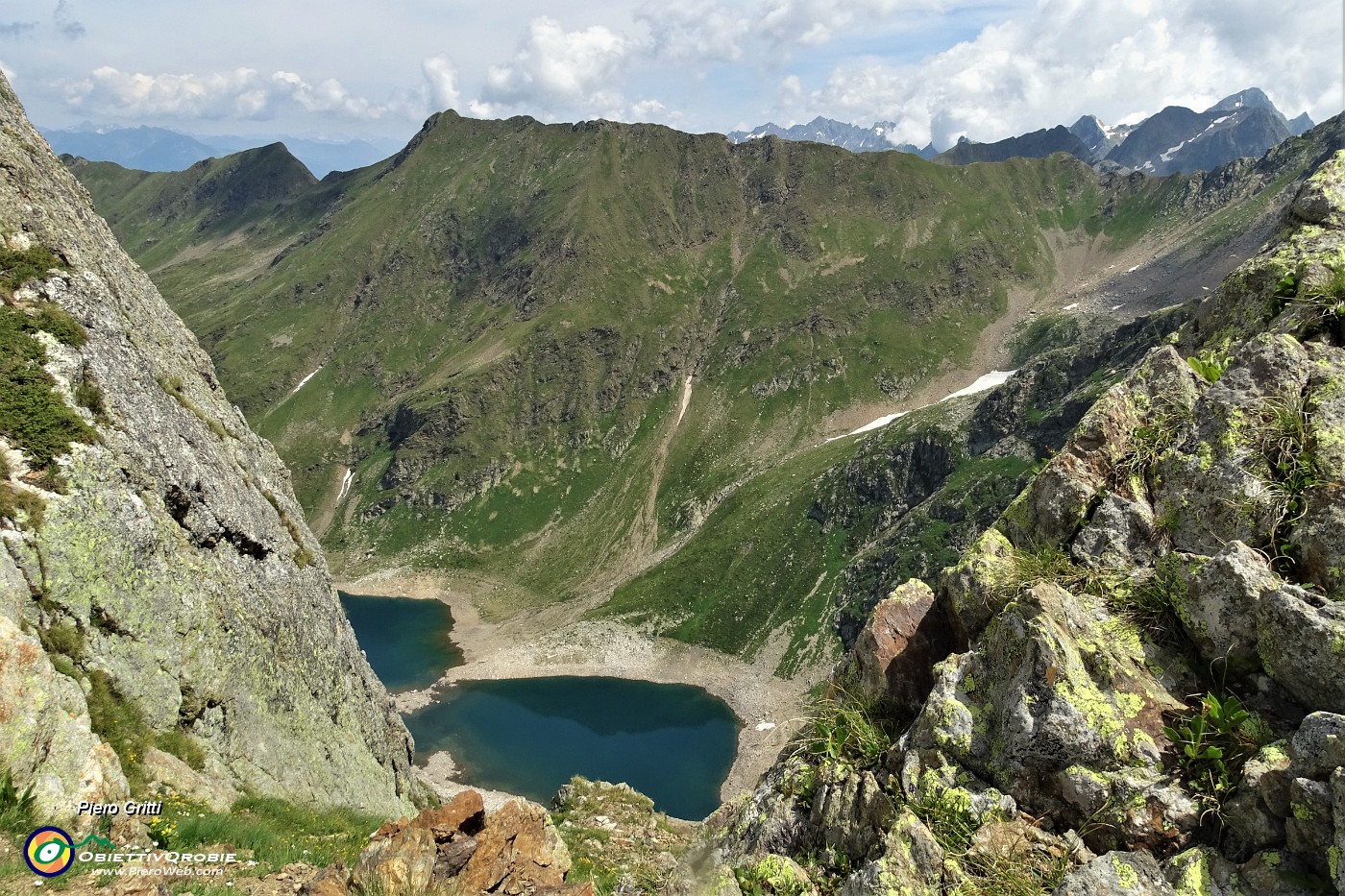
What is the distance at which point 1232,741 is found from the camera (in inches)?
291

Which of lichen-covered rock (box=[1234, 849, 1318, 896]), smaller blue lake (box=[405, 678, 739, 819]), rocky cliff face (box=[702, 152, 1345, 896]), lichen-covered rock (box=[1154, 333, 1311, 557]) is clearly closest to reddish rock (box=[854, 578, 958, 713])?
rocky cliff face (box=[702, 152, 1345, 896])

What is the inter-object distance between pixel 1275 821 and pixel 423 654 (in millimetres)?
152806

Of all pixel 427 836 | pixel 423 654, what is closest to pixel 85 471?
pixel 427 836

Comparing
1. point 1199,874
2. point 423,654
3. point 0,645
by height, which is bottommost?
point 423,654

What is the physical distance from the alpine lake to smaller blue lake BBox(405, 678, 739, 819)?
16 centimetres

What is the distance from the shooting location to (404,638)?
150 meters

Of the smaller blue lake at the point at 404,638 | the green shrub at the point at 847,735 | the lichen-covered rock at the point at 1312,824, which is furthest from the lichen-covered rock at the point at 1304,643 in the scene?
the smaller blue lake at the point at 404,638

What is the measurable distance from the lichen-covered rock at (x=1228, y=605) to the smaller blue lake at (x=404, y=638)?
429 ft

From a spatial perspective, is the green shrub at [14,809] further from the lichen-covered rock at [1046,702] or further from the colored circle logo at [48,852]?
the lichen-covered rock at [1046,702]

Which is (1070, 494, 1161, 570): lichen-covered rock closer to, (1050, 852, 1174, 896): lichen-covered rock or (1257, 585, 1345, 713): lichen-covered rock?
(1257, 585, 1345, 713): lichen-covered rock

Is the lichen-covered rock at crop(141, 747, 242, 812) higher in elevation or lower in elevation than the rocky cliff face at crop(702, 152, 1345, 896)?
lower

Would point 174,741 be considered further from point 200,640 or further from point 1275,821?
point 1275,821

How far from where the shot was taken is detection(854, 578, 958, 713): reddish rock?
11203mm

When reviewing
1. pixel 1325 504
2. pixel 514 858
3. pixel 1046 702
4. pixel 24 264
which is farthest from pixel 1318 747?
pixel 24 264
